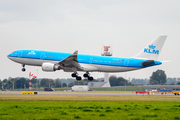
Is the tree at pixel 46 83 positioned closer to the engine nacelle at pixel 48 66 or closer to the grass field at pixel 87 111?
the engine nacelle at pixel 48 66

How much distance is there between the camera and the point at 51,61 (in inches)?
2263

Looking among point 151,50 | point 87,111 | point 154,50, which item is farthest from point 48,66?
point 87,111

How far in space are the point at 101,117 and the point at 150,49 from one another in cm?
3820

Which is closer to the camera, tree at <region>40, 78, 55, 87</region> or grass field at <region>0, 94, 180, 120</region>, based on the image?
grass field at <region>0, 94, 180, 120</region>

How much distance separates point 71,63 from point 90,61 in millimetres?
3746

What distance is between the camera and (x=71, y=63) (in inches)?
2207

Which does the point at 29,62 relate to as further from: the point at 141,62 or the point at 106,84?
the point at 106,84

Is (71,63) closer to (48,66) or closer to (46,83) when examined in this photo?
(48,66)

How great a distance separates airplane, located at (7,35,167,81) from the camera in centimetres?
5572

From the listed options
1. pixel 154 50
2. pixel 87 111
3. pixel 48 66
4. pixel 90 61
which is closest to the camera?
pixel 87 111

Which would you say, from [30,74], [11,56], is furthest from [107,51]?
[11,56]

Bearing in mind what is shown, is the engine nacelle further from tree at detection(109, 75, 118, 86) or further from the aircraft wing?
tree at detection(109, 75, 118, 86)

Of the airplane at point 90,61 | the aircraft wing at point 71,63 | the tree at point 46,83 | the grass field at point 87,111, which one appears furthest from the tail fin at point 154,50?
the tree at point 46,83

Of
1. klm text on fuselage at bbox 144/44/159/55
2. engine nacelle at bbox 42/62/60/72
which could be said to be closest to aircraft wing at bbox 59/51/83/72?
engine nacelle at bbox 42/62/60/72
